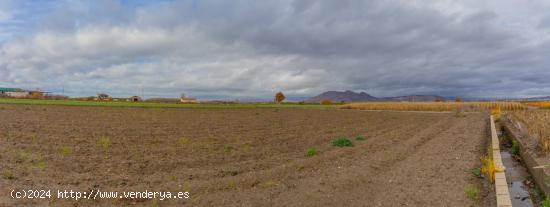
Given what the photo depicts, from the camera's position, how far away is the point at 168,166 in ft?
26.6

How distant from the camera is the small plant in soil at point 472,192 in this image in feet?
20.6

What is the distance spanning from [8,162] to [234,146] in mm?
5602

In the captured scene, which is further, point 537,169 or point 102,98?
point 102,98

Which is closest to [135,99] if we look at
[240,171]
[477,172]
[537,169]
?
[240,171]

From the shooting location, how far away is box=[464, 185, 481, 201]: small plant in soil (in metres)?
6.29

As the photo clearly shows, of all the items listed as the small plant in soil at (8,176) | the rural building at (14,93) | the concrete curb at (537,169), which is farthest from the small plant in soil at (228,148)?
the rural building at (14,93)

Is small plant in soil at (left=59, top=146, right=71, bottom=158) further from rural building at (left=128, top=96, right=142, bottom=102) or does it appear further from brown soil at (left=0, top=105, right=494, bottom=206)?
rural building at (left=128, top=96, right=142, bottom=102)

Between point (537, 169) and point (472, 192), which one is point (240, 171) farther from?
point (537, 169)

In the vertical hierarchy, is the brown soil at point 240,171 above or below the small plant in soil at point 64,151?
below

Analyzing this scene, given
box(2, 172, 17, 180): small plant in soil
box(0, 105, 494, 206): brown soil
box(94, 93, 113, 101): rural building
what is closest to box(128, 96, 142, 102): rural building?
box(94, 93, 113, 101): rural building

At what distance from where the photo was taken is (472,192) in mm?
6414

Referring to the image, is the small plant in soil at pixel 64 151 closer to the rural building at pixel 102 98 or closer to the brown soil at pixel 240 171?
the brown soil at pixel 240 171

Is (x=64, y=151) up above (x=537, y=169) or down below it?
above

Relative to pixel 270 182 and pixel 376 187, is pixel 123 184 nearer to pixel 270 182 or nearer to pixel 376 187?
pixel 270 182
